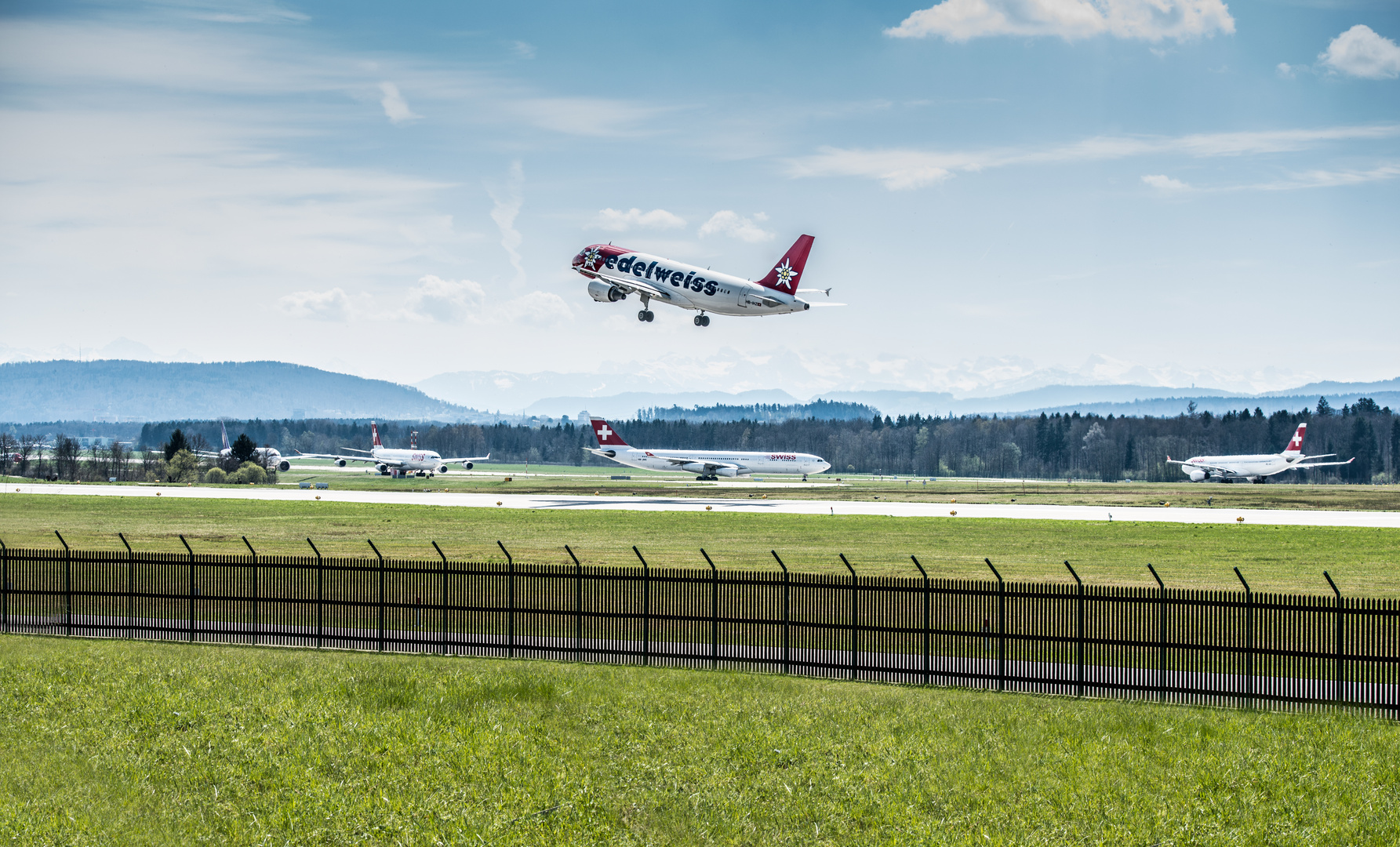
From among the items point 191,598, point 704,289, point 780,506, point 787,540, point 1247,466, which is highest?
point 704,289

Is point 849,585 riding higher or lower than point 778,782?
higher

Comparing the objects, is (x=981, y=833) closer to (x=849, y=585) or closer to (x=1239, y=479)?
(x=849, y=585)

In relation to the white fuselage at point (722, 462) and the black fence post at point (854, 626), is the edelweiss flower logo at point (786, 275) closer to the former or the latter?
the white fuselage at point (722, 462)

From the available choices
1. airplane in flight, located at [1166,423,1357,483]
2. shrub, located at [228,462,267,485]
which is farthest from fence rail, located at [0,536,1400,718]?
airplane in flight, located at [1166,423,1357,483]

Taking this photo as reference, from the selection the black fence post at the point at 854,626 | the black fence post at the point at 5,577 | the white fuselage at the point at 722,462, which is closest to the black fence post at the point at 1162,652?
the black fence post at the point at 854,626

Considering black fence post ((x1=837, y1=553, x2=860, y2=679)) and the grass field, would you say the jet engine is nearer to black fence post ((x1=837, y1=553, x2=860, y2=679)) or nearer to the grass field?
the grass field

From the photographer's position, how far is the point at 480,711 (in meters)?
17.8

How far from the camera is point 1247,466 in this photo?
133m

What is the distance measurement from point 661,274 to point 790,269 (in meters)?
8.24

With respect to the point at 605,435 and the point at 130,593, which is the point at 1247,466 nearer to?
the point at 605,435

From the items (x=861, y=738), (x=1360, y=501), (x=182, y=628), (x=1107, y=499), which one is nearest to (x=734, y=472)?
(x=1107, y=499)

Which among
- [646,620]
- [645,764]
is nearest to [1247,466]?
[646,620]

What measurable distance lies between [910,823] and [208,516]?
5938 cm

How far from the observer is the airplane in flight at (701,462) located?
391 ft
